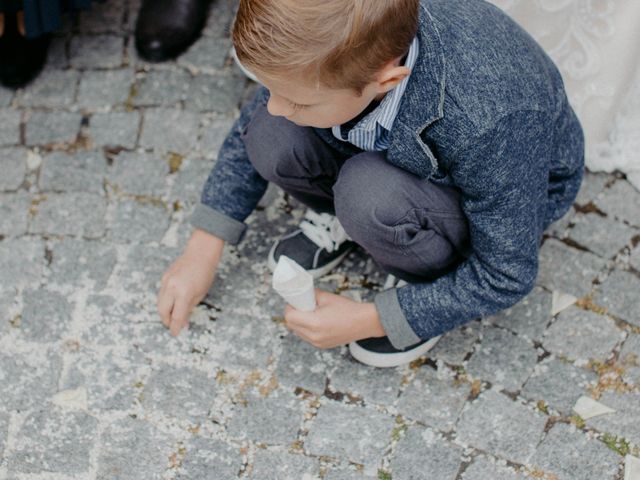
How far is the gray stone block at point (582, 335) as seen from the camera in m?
2.10

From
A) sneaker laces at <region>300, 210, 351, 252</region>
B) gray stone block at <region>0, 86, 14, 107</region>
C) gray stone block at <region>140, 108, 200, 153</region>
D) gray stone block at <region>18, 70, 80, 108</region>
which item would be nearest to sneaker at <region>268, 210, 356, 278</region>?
sneaker laces at <region>300, 210, 351, 252</region>

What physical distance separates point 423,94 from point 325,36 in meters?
0.25

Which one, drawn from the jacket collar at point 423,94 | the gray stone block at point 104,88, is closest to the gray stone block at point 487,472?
the jacket collar at point 423,94

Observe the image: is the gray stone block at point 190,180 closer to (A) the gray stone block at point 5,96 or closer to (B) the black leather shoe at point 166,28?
(B) the black leather shoe at point 166,28

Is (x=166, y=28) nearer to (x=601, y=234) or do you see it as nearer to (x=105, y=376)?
(x=105, y=376)

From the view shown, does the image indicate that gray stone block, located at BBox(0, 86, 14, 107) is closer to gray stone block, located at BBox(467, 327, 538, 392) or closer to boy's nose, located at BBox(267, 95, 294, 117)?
boy's nose, located at BBox(267, 95, 294, 117)

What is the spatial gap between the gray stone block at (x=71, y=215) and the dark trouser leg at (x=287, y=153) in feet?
2.05

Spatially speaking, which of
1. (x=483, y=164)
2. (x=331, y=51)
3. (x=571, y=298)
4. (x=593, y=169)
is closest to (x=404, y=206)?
(x=483, y=164)

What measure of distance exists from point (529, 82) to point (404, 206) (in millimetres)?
370

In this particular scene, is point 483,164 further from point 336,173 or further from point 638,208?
point 638,208

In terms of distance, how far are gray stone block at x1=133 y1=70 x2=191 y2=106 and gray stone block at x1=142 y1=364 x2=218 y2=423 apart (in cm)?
93

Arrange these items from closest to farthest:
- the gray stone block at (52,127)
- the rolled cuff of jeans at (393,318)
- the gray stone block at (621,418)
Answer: the rolled cuff of jeans at (393,318), the gray stone block at (621,418), the gray stone block at (52,127)

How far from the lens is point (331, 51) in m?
1.41

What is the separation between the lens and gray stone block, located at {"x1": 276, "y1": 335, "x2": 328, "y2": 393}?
207 centimetres
